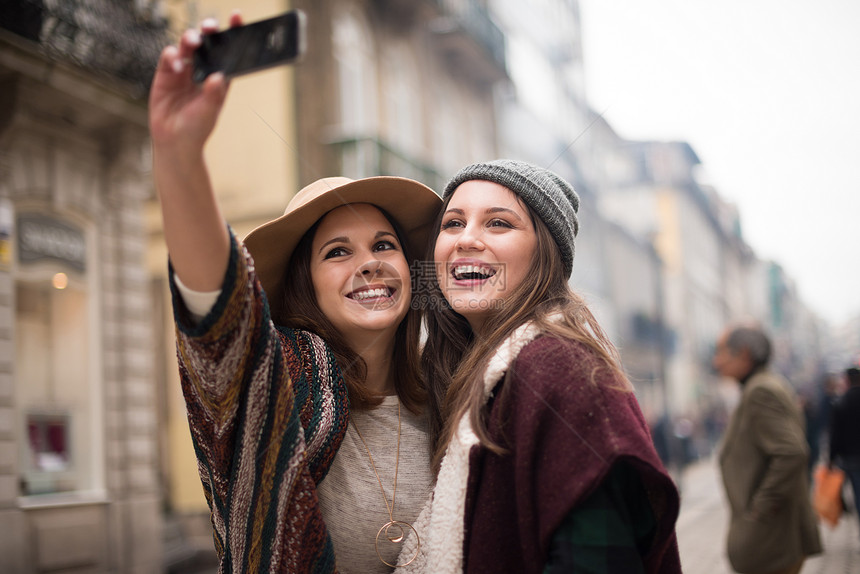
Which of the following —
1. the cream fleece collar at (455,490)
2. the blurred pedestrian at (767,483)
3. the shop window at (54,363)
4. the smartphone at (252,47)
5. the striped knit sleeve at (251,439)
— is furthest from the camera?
the shop window at (54,363)

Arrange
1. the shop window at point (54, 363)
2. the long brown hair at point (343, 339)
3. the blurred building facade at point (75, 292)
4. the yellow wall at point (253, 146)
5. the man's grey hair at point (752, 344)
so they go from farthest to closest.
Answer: the yellow wall at point (253, 146) → the shop window at point (54, 363) → the blurred building facade at point (75, 292) → the man's grey hair at point (752, 344) → the long brown hair at point (343, 339)

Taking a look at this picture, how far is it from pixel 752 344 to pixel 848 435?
9.31ft

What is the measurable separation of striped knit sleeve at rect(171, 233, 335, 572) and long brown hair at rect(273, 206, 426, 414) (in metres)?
0.52

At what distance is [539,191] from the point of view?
7.32 feet

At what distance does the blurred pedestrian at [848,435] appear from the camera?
6.71 metres

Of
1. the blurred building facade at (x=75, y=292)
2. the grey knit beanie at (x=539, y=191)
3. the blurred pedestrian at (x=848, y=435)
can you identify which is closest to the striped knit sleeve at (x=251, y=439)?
the grey knit beanie at (x=539, y=191)

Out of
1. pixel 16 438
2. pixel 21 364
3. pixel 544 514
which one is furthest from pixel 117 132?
pixel 544 514

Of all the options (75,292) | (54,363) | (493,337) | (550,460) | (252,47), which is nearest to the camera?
(252,47)

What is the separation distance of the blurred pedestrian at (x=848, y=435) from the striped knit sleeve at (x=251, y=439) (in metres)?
6.26

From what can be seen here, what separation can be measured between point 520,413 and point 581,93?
5.11 metres

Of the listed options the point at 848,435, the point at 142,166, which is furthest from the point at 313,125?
the point at 848,435

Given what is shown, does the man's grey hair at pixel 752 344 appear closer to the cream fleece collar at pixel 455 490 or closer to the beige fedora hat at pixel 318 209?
the beige fedora hat at pixel 318 209

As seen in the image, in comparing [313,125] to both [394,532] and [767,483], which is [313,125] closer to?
[767,483]

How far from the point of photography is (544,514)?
1.71 m
